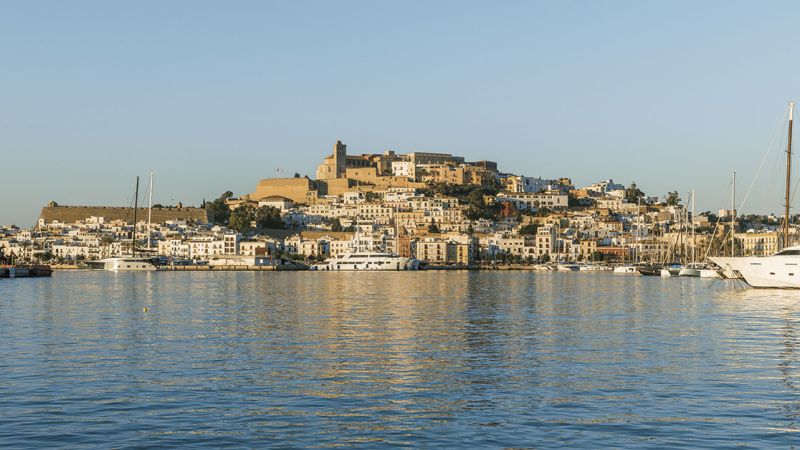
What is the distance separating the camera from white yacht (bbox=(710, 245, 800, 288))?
2071 inches

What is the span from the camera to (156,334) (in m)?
30.4

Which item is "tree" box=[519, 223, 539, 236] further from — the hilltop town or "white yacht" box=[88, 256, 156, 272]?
"white yacht" box=[88, 256, 156, 272]

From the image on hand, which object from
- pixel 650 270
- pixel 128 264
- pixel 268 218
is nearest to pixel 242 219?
pixel 268 218

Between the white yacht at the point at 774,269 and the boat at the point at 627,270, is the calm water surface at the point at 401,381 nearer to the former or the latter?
the white yacht at the point at 774,269

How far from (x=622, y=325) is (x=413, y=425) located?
18716mm

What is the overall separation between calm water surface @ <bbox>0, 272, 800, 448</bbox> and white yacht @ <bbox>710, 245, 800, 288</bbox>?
17.0 metres

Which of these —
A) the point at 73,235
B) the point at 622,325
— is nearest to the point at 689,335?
the point at 622,325

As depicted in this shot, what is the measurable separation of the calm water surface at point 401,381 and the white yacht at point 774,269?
1703 cm

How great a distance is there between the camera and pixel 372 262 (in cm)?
13788

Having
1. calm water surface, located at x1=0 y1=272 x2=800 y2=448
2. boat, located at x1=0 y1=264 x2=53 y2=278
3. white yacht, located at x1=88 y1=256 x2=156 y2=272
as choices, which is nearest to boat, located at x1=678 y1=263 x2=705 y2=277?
boat, located at x1=0 y1=264 x2=53 y2=278

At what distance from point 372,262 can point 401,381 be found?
118m

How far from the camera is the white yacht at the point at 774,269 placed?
5259 centimetres

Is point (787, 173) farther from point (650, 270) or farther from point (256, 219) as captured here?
point (256, 219)

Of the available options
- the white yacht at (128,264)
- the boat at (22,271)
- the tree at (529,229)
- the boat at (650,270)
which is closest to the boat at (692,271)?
the boat at (650,270)
